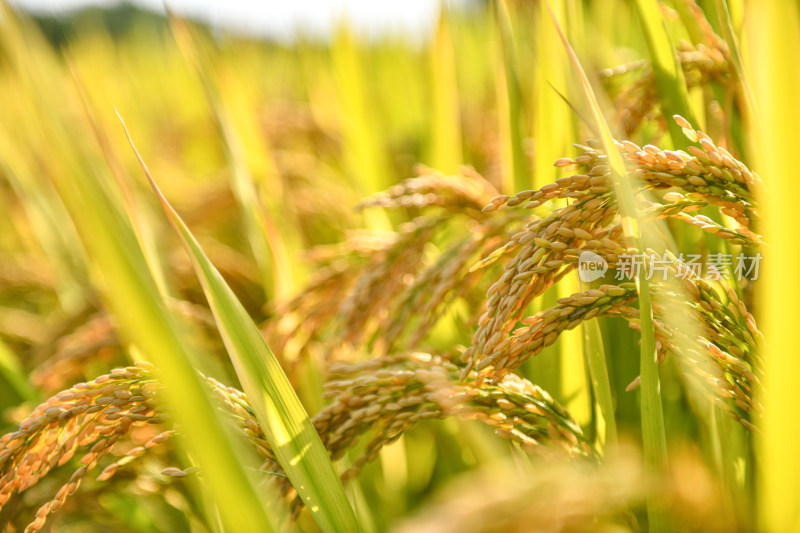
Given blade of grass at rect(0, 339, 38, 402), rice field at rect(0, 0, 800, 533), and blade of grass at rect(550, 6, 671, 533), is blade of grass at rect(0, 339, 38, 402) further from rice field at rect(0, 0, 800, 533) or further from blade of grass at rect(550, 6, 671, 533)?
blade of grass at rect(550, 6, 671, 533)

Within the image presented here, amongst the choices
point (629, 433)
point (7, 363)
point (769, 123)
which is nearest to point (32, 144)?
point (7, 363)

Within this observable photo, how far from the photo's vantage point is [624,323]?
108 cm

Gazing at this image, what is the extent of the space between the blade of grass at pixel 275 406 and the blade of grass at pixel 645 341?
373 millimetres

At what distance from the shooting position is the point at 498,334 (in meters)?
0.64

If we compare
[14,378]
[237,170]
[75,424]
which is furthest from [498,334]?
[14,378]

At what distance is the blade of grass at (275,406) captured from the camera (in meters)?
0.68

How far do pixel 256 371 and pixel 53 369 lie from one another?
31.1 inches

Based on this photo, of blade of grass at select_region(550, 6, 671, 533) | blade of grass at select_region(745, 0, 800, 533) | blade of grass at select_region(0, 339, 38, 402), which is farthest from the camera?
blade of grass at select_region(0, 339, 38, 402)

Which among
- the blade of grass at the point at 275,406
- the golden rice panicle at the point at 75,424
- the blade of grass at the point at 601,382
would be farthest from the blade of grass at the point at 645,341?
the golden rice panicle at the point at 75,424

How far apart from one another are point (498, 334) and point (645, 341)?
0.59ft

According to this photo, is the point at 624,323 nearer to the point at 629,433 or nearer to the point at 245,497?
the point at 629,433

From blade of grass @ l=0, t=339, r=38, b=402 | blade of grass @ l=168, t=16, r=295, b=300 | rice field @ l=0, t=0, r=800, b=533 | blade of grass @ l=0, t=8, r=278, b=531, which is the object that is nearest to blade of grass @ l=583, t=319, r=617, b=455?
rice field @ l=0, t=0, r=800, b=533

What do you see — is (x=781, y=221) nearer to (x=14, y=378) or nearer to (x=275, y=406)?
(x=275, y=406)

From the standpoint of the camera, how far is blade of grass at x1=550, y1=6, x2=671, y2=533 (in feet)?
2.06
